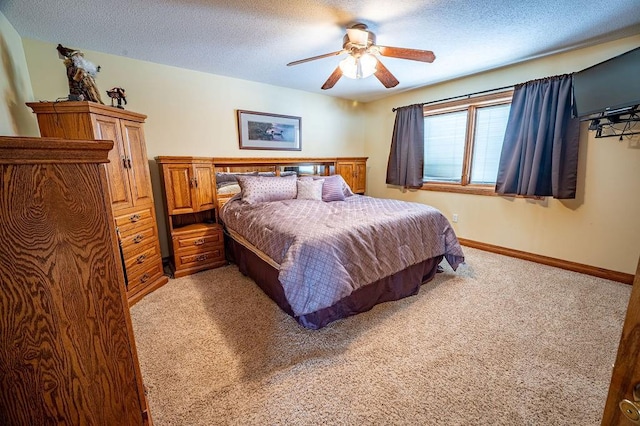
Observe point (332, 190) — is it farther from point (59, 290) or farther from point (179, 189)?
point (59, 290)

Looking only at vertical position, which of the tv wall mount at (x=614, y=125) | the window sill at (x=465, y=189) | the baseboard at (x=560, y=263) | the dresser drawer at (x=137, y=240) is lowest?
the baseboard at (x=560, y=263)

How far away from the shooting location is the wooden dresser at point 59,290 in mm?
597

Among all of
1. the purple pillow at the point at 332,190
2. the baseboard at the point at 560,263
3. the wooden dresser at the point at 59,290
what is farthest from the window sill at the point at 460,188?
the wooden dresser at the point at 59,290

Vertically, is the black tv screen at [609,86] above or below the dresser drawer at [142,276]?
above

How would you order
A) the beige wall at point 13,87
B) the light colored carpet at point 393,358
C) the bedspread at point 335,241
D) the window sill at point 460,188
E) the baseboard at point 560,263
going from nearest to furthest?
the light colored carpet at point 393,358 → the bedspread at point 335,241 → the beige wall at point 13,87 → the baseboard at point 560,263 → the window sill at point 460,188

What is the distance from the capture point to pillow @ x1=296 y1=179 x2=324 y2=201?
10.6ft

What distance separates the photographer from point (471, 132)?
11.6 feet

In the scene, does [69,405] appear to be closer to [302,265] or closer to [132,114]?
[302,265]

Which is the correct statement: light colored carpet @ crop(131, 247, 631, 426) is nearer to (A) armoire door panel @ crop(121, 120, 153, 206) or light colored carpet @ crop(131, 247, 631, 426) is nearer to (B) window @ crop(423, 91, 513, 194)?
(A) armoire door panel @ crop(121, 120, 153, 206)

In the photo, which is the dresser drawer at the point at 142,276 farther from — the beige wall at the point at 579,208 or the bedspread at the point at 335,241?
the beige wall at the point at 579,208

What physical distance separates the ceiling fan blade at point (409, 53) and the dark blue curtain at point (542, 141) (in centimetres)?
176

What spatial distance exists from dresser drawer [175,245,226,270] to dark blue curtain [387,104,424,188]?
3117 mm

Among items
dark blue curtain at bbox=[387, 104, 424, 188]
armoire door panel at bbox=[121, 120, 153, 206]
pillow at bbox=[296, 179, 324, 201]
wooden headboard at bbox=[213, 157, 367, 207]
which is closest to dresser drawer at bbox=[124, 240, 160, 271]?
armoire door panel at bbox=[121, 120, 153, 206]

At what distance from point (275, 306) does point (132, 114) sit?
2207 mm
